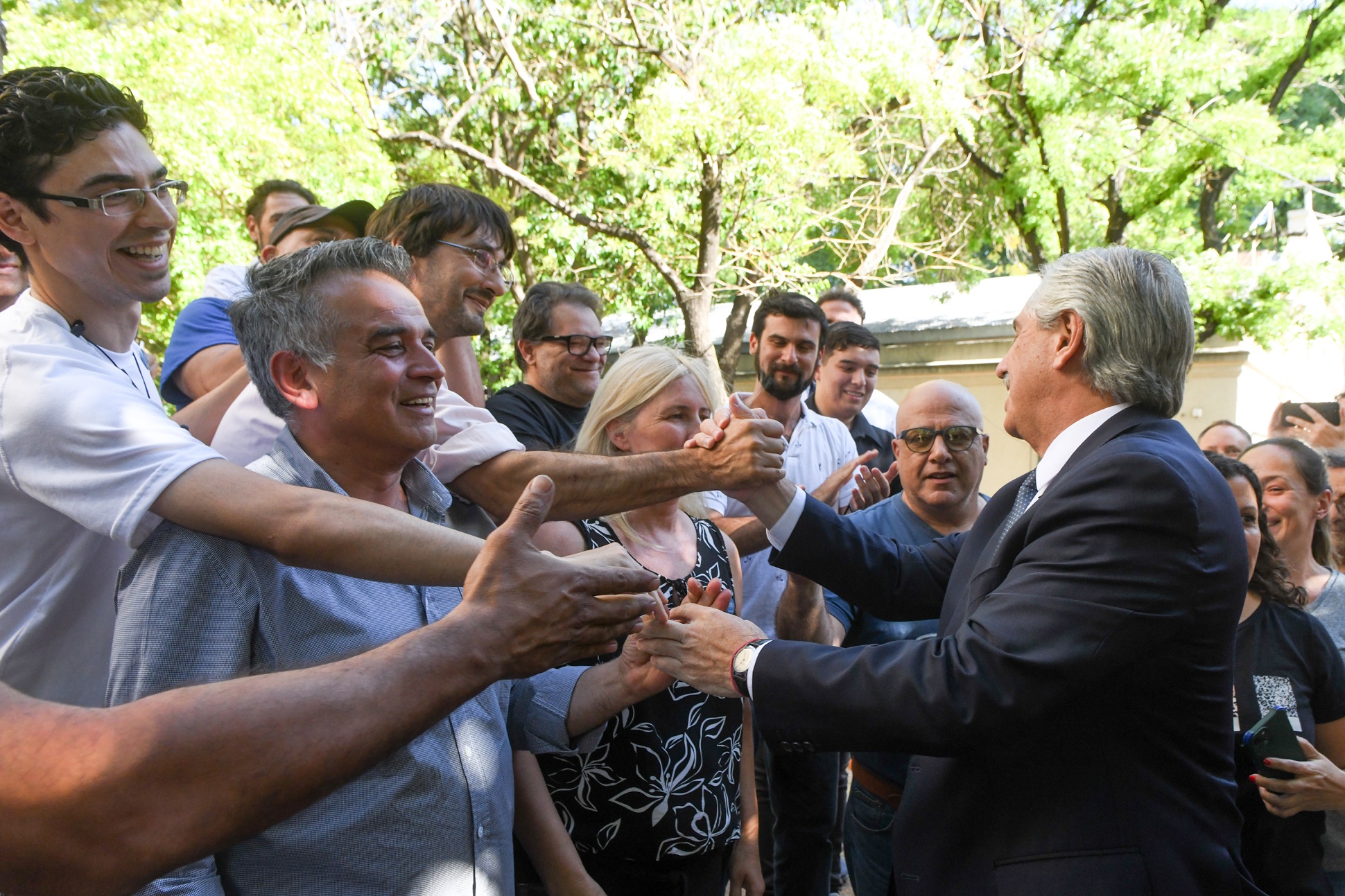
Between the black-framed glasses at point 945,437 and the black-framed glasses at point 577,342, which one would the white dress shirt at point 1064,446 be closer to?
the black-framed glasses at point 945,437

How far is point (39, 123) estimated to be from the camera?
212cm

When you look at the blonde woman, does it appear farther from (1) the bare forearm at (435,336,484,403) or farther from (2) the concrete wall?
(2) the concrete wall

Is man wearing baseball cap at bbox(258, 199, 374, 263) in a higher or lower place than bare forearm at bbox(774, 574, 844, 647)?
higher

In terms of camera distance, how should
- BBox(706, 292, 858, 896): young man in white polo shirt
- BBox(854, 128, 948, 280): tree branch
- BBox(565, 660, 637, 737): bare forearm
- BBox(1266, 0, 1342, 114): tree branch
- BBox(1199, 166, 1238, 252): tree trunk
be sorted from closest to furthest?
BBox(565, 660, 637, 737): bare forearm
BBox(706, 292, 858, 896): young man in white polo shirt
BBox(1266, 0, 1342, 114): tree branch
BBox(1199, 166, 1238, 252): tree trunk
BBox(854, 128, 948, 280): tree branch

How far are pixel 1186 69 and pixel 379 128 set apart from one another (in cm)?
1011

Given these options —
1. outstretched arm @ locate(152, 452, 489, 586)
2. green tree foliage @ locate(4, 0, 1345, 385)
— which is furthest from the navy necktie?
green tree foliage @ locate(4, 0, 1345, 385)

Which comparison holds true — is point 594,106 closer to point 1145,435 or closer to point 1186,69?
point 1186,69

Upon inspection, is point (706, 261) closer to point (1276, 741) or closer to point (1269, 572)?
point (1269, 572)

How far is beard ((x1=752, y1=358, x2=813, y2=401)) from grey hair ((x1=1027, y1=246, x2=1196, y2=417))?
115 inches

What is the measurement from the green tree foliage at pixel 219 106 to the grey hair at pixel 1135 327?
30.2ft

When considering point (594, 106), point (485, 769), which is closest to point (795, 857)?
point (485, 769)

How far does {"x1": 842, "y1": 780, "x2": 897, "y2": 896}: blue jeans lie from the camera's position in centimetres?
336

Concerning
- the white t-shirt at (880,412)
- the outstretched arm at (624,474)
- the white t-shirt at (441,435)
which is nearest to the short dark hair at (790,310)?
the white t-shirt at (880,412)

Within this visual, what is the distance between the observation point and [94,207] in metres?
2.17
